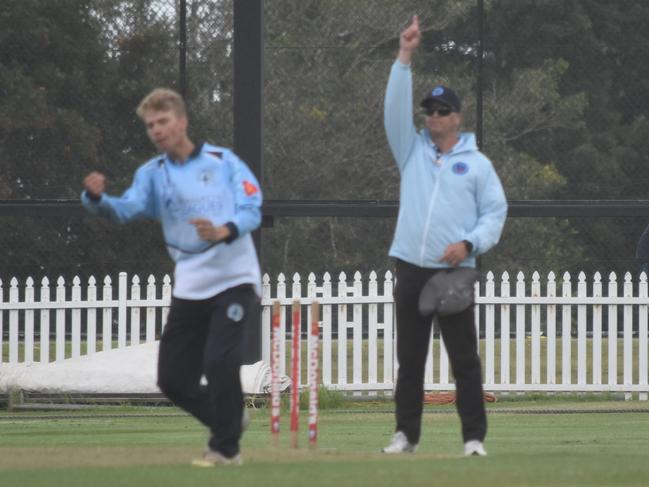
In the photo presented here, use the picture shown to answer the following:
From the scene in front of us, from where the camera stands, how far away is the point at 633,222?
1920 cm

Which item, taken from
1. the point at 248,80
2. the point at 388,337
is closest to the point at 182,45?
the point at 248,80

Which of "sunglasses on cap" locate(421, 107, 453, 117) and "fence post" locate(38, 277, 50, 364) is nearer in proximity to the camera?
"sunglasses on cap" locate(421, 107, 453, 117)

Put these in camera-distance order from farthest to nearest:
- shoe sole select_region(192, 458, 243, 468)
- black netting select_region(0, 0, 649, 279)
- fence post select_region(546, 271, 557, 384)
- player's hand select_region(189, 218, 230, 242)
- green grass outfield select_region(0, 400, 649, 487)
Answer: black netting select_region(0, 0, 649, 279) → fence post select_region(546, 271, 557, 384) → shoe sole select_region(192, 458, 243, 468) → player's hand select_region(189, 218, 230, 242) → green grass outfield select_region(0, 400, 649, 487)

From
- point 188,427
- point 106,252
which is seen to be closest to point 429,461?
point 188,427

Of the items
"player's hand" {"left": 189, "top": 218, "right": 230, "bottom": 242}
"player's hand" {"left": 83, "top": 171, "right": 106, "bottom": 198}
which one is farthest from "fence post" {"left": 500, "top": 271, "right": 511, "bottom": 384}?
"player's hand" {"left": 189, "top": 218, "right": 230, "bottom": 242}

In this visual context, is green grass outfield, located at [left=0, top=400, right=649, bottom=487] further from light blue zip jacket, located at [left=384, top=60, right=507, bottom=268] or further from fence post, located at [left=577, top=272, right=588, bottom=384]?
fence post, located at [left=577, top=272, right=588, bottom=384]

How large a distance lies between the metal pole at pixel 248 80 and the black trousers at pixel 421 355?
25.4ft

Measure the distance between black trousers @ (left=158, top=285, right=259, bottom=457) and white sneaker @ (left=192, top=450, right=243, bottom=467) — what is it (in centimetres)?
2

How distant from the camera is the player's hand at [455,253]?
7.91 m

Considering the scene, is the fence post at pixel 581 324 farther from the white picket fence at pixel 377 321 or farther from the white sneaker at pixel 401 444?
the white sneaker at pixel 401 444

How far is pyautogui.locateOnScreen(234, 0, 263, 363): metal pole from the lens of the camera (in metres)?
15.9

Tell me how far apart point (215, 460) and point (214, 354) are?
443 mm

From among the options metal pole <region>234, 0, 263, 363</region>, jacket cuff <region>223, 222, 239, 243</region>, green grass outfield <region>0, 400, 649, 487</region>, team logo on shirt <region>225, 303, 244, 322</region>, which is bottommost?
green grass outfield <region>0, 400, 649, 487</region>

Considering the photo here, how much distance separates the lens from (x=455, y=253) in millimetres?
7910
